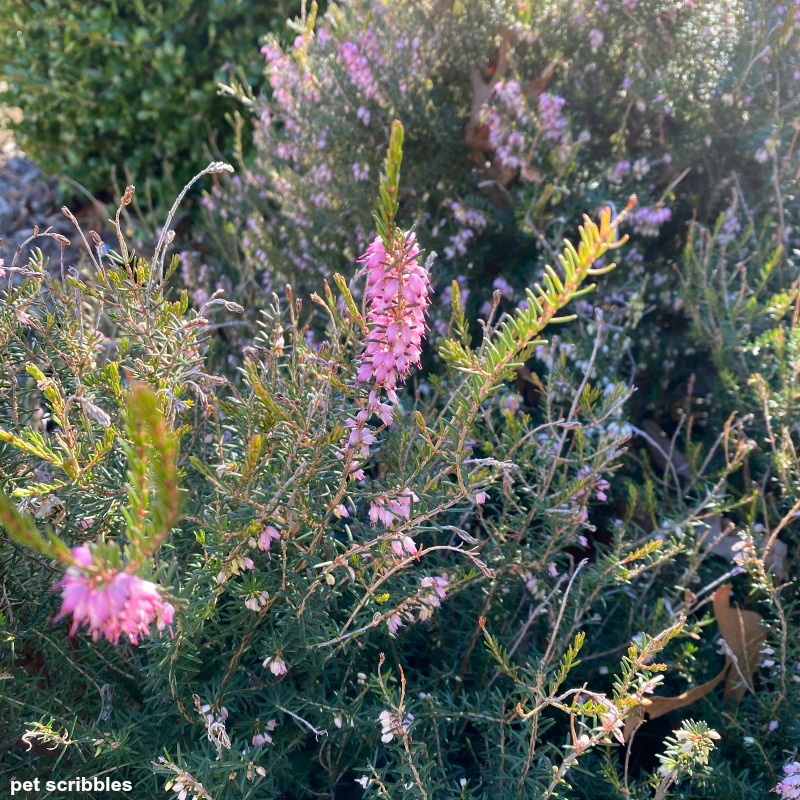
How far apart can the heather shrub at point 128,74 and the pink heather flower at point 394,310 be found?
383 centimetres

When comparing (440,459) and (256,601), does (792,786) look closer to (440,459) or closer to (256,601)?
(440,459)

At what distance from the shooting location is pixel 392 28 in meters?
3.24

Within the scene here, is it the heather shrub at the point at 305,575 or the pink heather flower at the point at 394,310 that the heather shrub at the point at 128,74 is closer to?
the heather shrub at the point at 305,575

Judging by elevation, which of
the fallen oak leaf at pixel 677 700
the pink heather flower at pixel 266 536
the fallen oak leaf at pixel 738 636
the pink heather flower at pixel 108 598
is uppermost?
the pink heather flower at pixel 108 598

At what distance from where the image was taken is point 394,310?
153 cm

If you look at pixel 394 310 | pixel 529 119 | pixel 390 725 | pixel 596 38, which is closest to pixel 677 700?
pixel 390 725

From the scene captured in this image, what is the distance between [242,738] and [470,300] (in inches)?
74.5

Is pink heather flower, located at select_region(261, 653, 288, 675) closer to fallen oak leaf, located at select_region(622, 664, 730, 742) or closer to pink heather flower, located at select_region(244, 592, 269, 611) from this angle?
pink heather flower, located at select_region(244, 592, 269, 611)

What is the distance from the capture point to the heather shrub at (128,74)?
4.99 m

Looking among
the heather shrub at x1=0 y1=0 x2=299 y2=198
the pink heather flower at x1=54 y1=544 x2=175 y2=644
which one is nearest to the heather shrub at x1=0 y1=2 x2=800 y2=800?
the pink heather flower at x1=54 y1=544 x2=175 y2=644

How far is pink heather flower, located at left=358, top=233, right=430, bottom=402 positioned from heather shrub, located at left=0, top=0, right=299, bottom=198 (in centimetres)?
383

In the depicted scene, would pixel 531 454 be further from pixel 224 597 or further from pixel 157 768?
pixel 157 768

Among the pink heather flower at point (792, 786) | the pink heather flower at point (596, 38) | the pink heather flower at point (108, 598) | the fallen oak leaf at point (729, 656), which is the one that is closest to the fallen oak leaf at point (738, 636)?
the fallen oak leaf at point (729, 656)

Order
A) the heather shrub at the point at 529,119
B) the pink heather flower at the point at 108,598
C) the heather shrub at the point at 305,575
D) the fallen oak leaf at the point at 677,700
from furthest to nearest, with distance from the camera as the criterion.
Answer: the heather shrub at the point at 529,119 < the fallen oak leaf at the point at 677,700 < the heather shrub at the point at 305,575 < the pink heather flower at the point at 108,598
